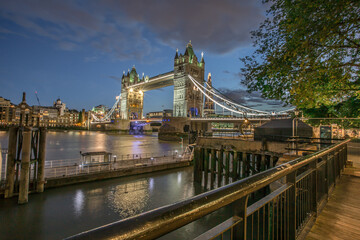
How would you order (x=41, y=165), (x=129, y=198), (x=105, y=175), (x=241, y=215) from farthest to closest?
1. (x=105, y=175)
2. (x=129, y=198)
3. (x=41, y=165)
4. (x=241, y=215)

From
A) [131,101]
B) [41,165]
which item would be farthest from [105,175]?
[131,101]

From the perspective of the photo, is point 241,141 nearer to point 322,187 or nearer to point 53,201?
point 322,187

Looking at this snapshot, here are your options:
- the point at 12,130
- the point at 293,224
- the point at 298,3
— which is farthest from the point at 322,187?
the point at 12,130

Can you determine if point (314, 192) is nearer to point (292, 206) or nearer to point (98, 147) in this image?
point (292, 206)

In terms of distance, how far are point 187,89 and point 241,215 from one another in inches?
2411

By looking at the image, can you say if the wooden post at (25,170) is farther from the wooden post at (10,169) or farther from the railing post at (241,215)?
the railing post at (241,215)

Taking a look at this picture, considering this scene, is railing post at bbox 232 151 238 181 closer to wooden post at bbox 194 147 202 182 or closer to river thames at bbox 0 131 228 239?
river thames at bbox 0 131 228 239

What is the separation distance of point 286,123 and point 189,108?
4640 cm

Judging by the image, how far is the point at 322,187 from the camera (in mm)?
3838

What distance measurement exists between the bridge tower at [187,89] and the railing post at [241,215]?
191 feet

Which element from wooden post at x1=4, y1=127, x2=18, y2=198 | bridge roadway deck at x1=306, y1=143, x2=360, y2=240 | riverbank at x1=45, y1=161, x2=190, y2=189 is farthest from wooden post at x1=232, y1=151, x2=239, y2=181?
wooden post at x1=4, y1=127, x2=18, y2=198

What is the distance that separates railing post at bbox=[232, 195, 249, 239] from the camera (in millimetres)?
1412

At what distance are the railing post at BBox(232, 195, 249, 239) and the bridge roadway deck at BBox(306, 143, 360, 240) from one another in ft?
6.52

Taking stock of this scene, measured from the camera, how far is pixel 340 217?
337 centimetres
